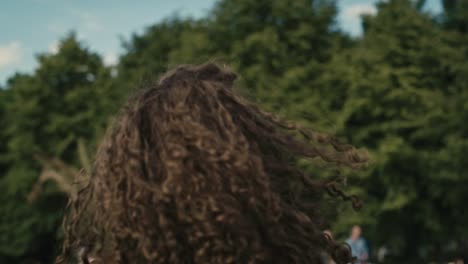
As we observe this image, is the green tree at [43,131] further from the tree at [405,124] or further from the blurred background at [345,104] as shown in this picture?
the tree at [405,124]

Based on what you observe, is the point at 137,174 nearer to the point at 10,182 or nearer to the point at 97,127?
the point at 97,127

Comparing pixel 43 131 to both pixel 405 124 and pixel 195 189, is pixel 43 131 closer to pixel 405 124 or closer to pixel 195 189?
pixel 405 124

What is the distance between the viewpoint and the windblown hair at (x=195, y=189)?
68.8 inches

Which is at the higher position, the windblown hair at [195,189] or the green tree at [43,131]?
the green tree at [43,131]

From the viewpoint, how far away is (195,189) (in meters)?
1.74

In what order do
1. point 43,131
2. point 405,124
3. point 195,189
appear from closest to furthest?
1. point 195,189
2. point 405,124
3. point 43,131

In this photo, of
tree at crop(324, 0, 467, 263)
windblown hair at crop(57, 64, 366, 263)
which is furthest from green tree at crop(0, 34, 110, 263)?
windblown hair at crop(57, 64, 366, 263)

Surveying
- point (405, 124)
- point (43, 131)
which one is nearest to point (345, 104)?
point (405, 124)

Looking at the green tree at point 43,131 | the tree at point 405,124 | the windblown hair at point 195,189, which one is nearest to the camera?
the windblown hair at point 195,189

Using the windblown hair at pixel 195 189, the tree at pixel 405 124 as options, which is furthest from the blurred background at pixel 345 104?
the windblown hair at pixel 195 189

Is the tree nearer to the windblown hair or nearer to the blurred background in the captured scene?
the blurred background

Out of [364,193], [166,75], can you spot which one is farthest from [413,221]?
[166,75]

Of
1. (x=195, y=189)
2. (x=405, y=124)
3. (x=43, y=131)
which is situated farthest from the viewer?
(x=43, y=131)

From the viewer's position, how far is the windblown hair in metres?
1.75
